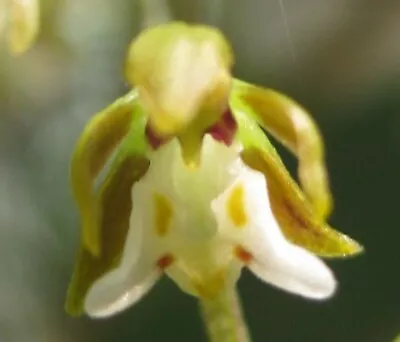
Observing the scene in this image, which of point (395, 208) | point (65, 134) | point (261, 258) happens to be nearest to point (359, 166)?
point (395, 208)

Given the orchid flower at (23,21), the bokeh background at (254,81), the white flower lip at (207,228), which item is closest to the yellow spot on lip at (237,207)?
the white flower lip at (207,228)

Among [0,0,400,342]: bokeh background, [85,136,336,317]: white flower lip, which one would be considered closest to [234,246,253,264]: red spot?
[85,136,336,317]: white flower lip

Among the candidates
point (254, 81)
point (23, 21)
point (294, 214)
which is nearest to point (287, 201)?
point (294, 214)

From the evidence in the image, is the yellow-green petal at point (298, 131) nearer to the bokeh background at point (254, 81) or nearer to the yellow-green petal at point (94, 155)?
the yellow-green petal at point (94, 155)

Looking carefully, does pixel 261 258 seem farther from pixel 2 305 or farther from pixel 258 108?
pixel 2 305

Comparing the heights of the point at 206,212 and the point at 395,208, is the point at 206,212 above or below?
above

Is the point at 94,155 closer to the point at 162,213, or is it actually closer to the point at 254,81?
the point at 162,213

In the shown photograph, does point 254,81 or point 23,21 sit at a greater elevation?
point 23,21
